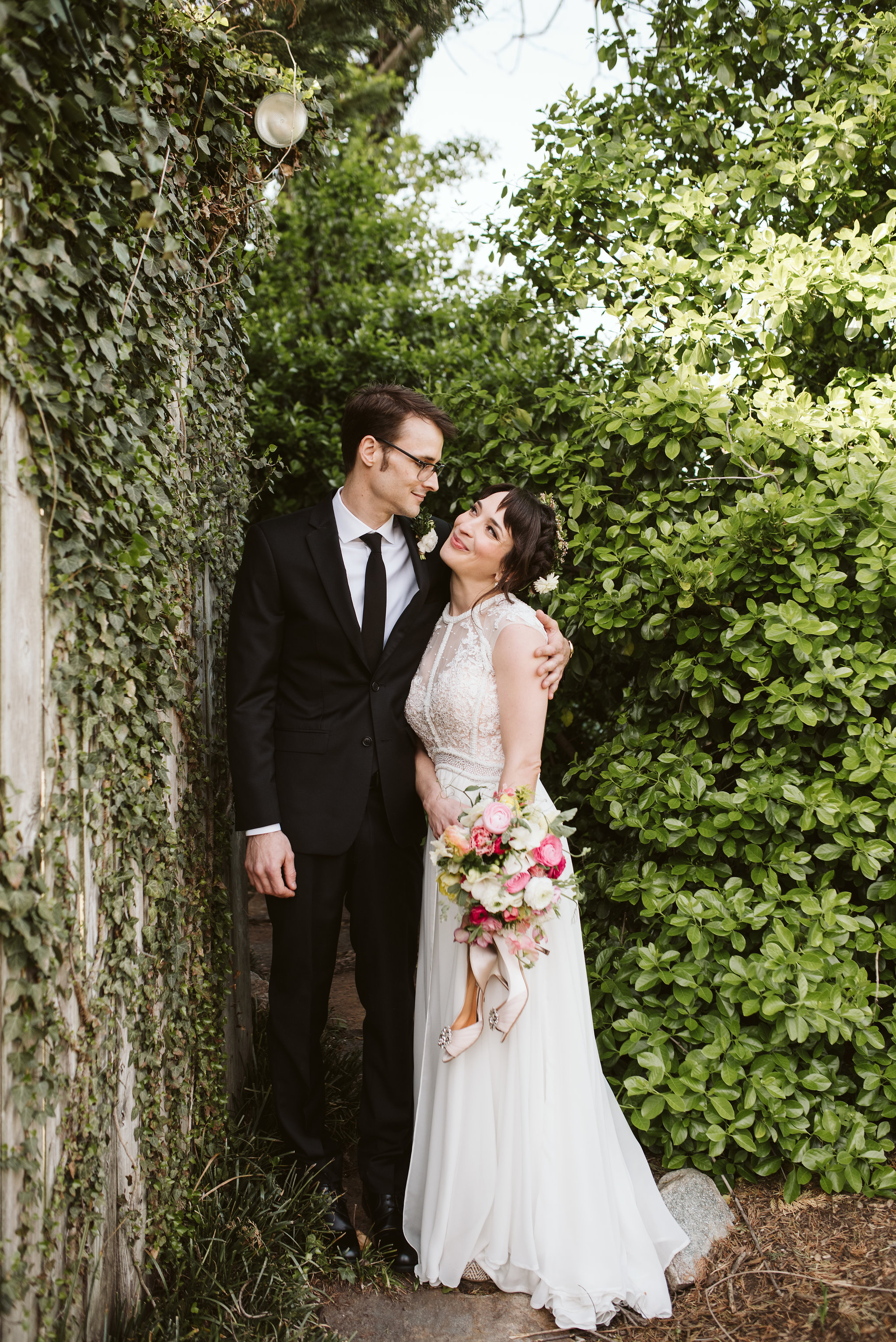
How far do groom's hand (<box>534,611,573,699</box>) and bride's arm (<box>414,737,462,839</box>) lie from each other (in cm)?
42

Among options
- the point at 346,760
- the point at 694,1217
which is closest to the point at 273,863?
the point at 346,760

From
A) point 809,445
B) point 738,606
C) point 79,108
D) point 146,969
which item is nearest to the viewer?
point 79,108

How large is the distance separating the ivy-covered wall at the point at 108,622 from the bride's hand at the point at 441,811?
0.69 metres

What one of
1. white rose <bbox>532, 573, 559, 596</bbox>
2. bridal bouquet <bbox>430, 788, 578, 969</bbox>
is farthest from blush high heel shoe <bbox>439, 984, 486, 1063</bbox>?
white rose <bbox>532, 573, 559, 596</bbox>

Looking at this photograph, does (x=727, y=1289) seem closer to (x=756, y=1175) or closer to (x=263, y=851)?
(x=756, y=1175)

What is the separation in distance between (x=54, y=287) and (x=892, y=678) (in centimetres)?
237

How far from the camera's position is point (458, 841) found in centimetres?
231

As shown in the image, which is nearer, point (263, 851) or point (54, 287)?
point (54, 287)

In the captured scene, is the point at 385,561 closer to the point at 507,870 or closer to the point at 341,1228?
the point at 507,870

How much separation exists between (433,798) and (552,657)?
0.53 meters

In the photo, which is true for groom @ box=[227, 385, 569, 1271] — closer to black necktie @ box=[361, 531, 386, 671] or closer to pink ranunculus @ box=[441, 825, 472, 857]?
black necktie @ box=[361, 531, 386, 671]

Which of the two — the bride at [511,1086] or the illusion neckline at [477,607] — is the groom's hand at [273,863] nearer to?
the bride at [511,1086]

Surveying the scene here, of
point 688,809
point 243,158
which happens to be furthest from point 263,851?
point 243,158

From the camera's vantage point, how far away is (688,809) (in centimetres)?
289
